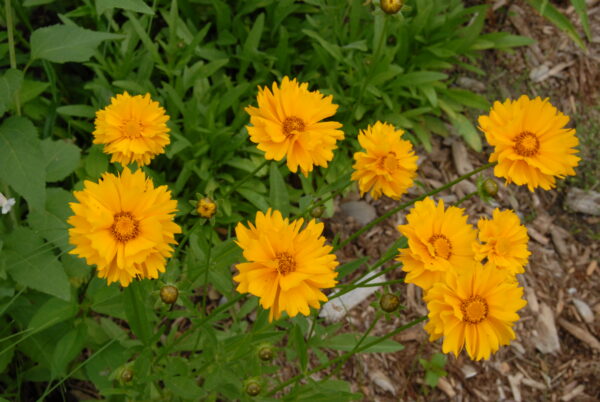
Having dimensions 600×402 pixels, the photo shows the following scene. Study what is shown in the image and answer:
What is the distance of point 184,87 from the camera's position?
8.20 ft

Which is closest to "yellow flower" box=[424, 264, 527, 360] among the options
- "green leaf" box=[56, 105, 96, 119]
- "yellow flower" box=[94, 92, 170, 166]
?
"yellow flower" box=[94, 92, 170, 166]

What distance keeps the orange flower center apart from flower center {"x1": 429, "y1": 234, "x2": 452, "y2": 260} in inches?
12.1

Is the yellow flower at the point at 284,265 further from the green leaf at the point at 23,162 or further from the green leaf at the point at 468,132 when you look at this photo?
the green leaf at the point at 468,132

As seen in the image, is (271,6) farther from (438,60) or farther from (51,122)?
(51,122)

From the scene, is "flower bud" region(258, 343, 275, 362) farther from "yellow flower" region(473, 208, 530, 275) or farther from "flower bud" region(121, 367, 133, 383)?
"yellow flower" region(473, 208, 530, 275)

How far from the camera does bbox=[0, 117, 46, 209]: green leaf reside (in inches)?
58.5

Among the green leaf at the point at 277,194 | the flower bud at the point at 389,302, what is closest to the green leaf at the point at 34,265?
the green leaf at the point at 277,194

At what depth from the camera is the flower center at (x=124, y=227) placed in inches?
52.6

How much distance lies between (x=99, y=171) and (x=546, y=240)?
2.04 metres

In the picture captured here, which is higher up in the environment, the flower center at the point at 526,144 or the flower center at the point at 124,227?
the flower center at the point at 526,144

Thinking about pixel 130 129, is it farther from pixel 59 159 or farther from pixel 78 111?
pixel 78 111

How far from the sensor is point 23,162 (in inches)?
59.6

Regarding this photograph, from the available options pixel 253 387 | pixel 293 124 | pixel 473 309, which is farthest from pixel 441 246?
pixel 253 387

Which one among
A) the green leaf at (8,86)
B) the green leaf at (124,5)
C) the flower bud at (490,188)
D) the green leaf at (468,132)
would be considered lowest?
the flower bud at (490,188)
